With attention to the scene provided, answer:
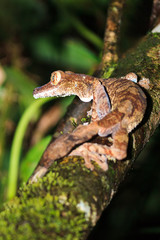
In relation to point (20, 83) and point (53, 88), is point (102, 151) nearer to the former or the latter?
point (53, 88)

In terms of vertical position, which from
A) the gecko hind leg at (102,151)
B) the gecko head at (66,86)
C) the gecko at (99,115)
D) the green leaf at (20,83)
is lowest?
the gecko hind leg at (102,151)

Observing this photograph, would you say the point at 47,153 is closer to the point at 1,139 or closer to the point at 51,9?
the point at 1,139

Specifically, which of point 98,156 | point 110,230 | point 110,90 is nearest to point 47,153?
point 98,156

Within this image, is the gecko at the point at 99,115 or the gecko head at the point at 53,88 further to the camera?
the gecko head at the point at 53,88

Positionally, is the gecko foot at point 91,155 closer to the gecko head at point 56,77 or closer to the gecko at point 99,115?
the gecko at point 99,115

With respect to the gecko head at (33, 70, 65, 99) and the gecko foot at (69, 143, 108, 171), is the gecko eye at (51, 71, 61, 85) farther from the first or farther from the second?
the gecko foot at (69, 143, 108, 171)

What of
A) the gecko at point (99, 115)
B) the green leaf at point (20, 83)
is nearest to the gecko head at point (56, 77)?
the gecko at point (99, 115)

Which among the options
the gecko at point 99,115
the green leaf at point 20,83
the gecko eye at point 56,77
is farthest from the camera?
the green leaf at point 20,83

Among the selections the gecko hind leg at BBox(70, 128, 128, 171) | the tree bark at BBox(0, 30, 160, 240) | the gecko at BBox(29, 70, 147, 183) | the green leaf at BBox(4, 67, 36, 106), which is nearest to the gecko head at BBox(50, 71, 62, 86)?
the gecko at BBox(29, 70, 147, 183)
